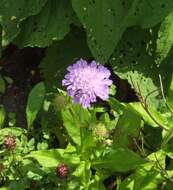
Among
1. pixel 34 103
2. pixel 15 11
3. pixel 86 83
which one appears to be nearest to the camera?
pixel 86 83

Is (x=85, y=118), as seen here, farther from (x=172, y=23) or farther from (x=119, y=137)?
(x=172, y=23)

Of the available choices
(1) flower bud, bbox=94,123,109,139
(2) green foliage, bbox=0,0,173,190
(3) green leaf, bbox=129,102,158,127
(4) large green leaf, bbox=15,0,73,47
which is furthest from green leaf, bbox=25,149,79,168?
(4) large green leaf, bbox=15,0,73,47

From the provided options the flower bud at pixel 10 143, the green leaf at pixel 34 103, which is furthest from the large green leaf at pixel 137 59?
the flower bud at pixel 10 143

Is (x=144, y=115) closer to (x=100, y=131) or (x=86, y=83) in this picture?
(x=100, y=131)

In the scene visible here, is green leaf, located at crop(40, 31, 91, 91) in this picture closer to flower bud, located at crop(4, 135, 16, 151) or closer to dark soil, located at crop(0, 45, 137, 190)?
dark soil, located at crop(0, 45, 137, 190)

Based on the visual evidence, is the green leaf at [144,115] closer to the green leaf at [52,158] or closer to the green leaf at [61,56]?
the green leaf at [52,158]

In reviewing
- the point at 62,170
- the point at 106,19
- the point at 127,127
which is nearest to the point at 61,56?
the point at 106,19
